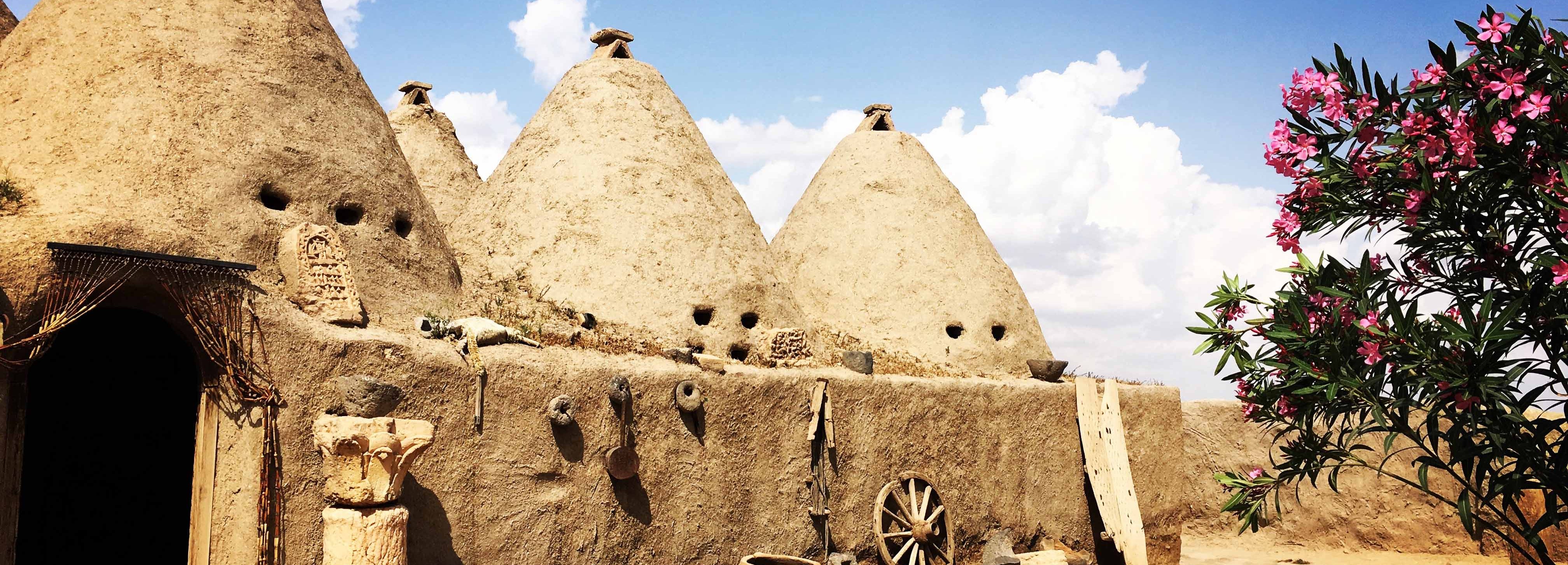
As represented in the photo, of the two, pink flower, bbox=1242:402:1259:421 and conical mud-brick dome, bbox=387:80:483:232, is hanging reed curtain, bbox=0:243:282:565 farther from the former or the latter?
conical mud-brick dome, bbox=387:80:483:232

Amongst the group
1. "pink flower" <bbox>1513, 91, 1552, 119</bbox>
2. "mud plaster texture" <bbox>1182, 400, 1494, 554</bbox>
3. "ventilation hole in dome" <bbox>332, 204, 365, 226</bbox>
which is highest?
"ventilation hole in dome" <bbox>332, 204, 365, 226</bbox>

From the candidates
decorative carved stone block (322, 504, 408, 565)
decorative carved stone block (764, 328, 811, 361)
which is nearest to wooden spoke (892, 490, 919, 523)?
decorative carved stone block (764, 328, 811, 361)

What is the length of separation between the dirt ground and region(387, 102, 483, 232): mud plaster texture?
41.1ft

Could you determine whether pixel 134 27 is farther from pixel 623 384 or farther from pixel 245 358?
A: pixel 623 384

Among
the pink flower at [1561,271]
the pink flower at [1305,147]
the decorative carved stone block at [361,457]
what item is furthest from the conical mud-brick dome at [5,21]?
the pink flower at [1561,271]

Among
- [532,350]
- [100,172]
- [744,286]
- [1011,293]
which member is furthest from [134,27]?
[1011,293]

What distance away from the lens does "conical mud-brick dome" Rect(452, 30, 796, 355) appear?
43.1 feet

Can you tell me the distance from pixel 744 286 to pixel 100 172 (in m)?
7.07

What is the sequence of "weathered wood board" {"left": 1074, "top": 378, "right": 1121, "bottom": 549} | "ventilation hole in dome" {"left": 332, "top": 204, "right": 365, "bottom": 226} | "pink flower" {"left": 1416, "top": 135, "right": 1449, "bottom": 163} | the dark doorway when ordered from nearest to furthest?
"pink flower" {"left": 1416, "top": 135, "right": 1449, "bottom": 163}
the dark doorway
"ventilation hole in dome" {"left": 332, "top": 204, "right": 365, "bottom": 226}
"weathered wood board" {"left": 1074, "top": 378, "right": 1121, "bottom": 549}

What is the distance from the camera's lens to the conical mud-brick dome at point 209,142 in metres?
8.63

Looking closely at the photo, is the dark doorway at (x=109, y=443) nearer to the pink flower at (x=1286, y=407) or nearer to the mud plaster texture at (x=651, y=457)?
the mud plaster texture at (x=651, y=457)

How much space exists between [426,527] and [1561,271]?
741cm

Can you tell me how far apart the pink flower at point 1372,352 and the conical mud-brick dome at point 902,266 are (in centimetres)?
964

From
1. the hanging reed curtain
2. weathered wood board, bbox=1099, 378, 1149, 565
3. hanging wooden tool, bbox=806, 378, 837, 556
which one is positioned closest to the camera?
the hanging reed curtain
